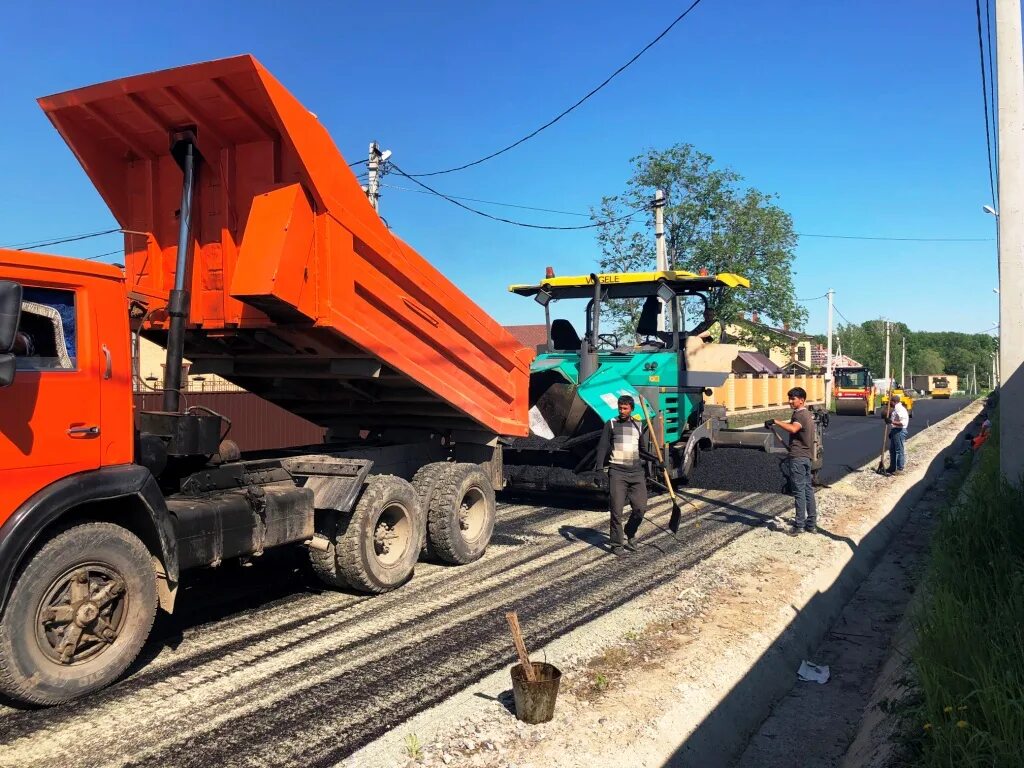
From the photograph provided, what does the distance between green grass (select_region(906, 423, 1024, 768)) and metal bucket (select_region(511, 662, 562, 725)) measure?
1622 millimetres

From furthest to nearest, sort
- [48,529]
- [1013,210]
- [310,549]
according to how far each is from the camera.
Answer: [1013,210] → [310,549] → [48,529]

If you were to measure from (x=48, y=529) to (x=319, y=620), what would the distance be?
2.08m

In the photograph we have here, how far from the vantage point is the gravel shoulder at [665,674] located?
3.59 meters

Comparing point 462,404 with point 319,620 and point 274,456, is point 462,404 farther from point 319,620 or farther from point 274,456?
point 319,620

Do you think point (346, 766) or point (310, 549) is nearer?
point (346, 766)

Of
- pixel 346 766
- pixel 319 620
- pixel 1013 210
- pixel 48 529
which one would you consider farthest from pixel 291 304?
pixel 1013 210

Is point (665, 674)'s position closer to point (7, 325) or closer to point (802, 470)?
point (7, 325)

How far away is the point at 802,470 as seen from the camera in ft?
27.9

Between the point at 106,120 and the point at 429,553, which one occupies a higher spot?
the point at 106,120

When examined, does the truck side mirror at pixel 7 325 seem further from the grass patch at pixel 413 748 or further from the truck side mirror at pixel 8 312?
the grass patch at pixel 413 748

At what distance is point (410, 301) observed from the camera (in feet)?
20.5

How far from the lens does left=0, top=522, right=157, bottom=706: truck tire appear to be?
3729mm

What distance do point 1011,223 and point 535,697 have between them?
5949 millimetres

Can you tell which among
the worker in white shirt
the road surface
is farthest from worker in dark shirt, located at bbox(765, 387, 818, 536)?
the worker in white shirt
